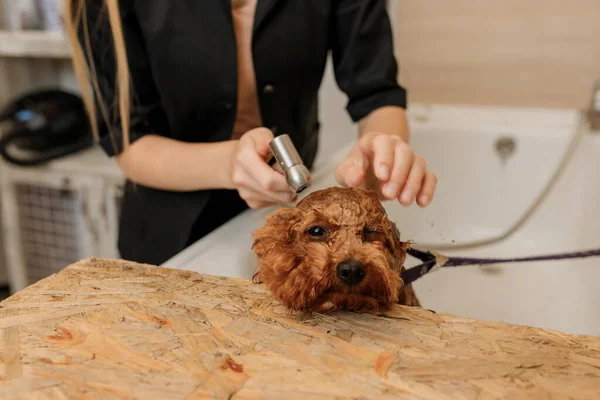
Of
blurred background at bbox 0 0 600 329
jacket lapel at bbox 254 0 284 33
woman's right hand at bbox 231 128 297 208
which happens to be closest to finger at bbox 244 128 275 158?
woman's right hand at bbox 231 128 297 208

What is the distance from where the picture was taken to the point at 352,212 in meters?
0.48

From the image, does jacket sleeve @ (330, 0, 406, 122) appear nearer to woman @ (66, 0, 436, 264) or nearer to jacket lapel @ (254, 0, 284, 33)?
woman @ (66, 0, 436, 264)

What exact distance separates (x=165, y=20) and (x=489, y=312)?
58 centimetres

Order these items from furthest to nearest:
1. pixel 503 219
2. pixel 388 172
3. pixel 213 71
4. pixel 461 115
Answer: pixel 461 115
pixel 503 219
pixel 213 71
pixel 388 172

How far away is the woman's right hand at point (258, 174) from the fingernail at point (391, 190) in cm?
9

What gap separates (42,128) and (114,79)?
0.77m

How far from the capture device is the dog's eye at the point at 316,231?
474 millimetres

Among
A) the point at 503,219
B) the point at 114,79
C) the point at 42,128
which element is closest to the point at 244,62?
the point at 114,79

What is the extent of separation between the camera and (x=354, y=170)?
54 cm

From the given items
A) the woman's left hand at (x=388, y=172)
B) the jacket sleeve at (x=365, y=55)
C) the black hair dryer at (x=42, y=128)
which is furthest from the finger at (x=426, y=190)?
the black hair dryer at (x=42, y=128)

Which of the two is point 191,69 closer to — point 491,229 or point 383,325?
point 383,325

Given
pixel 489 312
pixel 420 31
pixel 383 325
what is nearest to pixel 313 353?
pixel 383 325

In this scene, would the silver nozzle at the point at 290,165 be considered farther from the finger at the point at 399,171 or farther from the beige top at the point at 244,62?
the beige top at the point at 244,62

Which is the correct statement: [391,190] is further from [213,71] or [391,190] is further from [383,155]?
Answer: [213,71]
